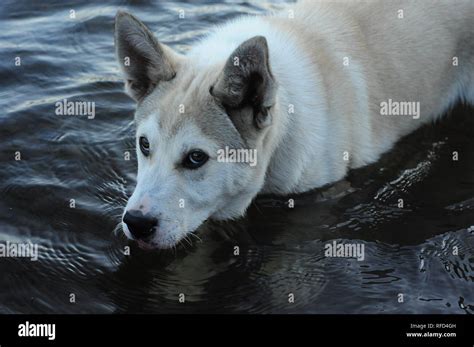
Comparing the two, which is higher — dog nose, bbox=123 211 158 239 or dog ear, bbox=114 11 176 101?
dog ear, bbox=114 11 176 101

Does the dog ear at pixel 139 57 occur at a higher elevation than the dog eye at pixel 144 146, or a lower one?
higher

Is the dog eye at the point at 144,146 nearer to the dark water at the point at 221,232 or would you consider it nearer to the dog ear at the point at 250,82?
the dog ear at the point at 250,82

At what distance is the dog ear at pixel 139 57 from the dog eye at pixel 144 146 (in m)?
Answer: 0.38

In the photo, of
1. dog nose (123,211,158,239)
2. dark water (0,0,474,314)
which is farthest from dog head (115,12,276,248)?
dark water (0,0,474,314)

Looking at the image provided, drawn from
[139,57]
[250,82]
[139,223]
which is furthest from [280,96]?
[139,223]

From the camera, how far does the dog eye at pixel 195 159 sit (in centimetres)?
404

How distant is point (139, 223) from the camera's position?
3863 mm

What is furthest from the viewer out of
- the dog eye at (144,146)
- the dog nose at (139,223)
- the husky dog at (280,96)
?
the dog eye at (144,146)

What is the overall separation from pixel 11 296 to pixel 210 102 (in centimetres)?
165

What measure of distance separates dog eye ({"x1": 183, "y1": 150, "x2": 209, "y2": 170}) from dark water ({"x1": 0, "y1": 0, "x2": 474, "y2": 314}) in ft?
2.49

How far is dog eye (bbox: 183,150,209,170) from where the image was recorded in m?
4.04

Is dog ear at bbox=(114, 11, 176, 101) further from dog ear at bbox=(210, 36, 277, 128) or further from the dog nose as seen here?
the dog nose

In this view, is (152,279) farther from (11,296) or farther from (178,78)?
(178,78)

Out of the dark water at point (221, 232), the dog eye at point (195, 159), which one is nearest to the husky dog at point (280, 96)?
the dog eye at point (195, 159)
